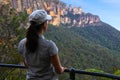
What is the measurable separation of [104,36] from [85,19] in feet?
133

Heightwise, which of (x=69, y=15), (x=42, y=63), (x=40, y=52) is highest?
(x=40, y=52)

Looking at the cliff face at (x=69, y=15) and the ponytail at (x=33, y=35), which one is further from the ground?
the ponytail at (x=33, y=35)

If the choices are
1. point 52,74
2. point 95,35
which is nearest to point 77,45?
point 95,35

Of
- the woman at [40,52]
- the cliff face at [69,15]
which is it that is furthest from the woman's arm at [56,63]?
the cliff face at [69,15]

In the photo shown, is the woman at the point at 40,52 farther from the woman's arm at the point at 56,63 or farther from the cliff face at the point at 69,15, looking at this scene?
the cliff face at the point at 69,15

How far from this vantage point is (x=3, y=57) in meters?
16.0

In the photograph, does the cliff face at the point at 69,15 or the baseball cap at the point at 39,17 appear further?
the cliff face at the point at 69,15

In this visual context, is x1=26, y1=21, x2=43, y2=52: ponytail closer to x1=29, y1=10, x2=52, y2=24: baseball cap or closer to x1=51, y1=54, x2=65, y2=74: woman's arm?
x1=29, y1=10, x2=52, y2=24: baseball cap

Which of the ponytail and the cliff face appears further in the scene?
the cliff face

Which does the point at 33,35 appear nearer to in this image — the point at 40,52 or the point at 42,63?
the point at 40,52

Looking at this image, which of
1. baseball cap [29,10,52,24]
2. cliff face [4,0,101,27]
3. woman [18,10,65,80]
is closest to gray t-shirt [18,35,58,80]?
woman [18,10,65,80]

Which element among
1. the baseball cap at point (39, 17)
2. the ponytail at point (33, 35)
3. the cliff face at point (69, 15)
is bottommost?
the cliff face at point (69, 15)

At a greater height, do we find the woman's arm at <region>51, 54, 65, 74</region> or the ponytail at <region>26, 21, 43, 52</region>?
the ponytail at <region>26, 21, 43, 52</region>

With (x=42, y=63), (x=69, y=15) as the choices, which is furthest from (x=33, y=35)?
(x=69, y=15)
